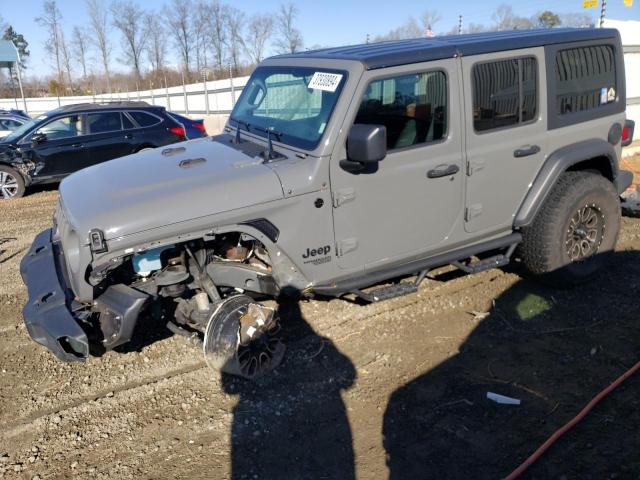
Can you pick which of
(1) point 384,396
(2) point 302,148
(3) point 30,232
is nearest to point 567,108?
(2) point 302,148

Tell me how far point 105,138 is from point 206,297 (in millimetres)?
7329

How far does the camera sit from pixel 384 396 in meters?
3.58

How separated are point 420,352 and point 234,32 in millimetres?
47578

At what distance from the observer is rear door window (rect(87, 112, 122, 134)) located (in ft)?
32.6

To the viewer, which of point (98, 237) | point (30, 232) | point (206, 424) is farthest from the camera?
point (30, 232)

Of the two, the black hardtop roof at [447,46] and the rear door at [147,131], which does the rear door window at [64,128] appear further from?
the black hardtop roof at [447,46]

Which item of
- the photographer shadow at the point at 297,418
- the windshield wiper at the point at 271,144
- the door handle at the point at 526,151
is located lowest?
the photographer shadow at the point at 297,418

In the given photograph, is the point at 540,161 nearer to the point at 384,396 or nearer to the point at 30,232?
the point at 384,396

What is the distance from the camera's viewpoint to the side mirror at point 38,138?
31.2 ft

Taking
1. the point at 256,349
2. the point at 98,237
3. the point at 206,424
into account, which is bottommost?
the point at 206,424

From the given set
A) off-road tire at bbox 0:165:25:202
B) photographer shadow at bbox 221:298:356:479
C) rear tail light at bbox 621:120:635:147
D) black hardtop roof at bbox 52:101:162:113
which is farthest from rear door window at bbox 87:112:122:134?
rear tail light at bbox 621:120:635:147

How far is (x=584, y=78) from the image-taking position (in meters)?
4.65

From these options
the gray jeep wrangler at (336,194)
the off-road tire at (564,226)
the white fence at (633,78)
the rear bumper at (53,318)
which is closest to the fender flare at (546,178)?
the gray jeep wrangler at (336,194)

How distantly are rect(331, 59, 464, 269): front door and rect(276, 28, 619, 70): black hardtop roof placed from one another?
0.08 meters
